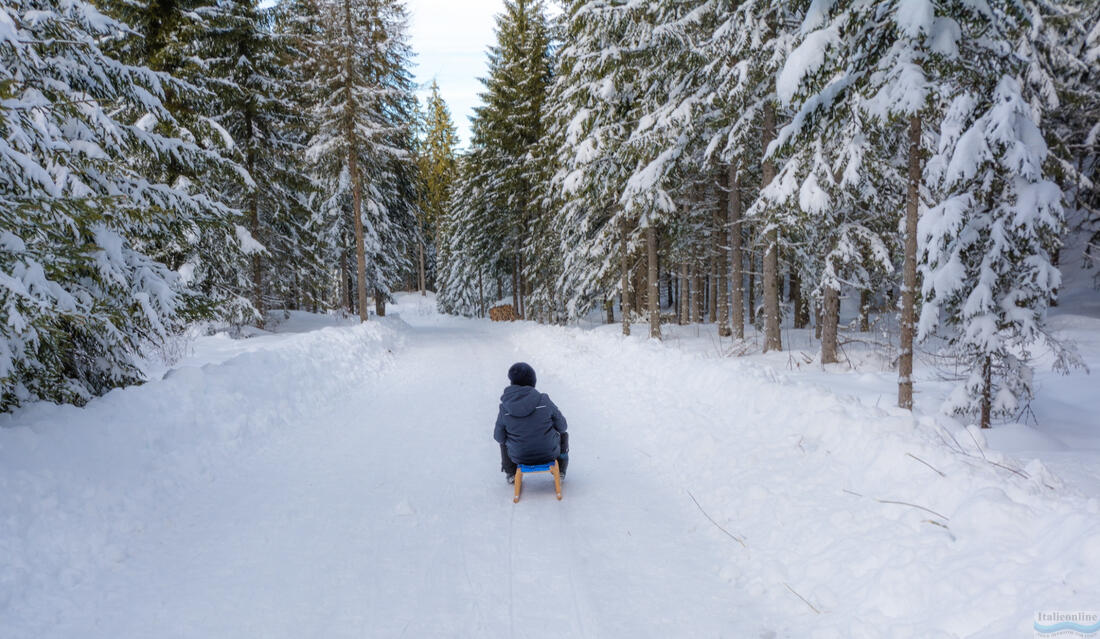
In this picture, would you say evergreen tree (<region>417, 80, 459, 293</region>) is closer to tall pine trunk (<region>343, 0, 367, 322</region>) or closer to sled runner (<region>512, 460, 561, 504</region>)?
tall pine trunk (<region>343, 0, 367, 322</region>)

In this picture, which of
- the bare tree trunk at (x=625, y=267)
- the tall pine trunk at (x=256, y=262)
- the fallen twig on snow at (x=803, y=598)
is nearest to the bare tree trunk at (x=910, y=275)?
the fallen twig on snow at (x=803, y=598)

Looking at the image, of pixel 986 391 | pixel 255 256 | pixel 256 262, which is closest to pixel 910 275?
pixel 986 391

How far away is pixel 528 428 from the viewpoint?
18.7 ft

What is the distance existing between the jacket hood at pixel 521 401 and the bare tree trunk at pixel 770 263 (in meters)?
8.58

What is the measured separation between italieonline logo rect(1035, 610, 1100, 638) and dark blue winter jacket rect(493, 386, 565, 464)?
13.1 ft

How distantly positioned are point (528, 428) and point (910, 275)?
19.9ft

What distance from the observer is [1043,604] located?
102 inches

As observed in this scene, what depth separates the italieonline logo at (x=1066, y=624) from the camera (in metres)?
2.42

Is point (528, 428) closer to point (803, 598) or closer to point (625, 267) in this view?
point (803, 598)

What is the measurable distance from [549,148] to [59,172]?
1673 cm

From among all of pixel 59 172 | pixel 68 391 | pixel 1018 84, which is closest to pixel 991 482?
pixel 1018 84

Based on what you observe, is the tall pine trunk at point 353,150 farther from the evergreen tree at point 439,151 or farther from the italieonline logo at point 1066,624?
the evergreen tree at point 439,151

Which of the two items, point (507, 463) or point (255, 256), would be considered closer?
point (507, 463)

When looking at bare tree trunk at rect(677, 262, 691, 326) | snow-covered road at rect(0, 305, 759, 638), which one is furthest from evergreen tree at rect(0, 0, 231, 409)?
bare tree trunk at rect(677, 262, 691, 326)
